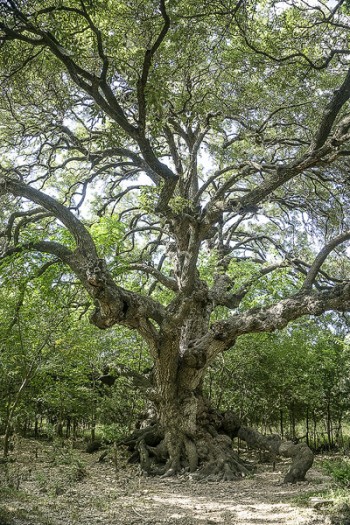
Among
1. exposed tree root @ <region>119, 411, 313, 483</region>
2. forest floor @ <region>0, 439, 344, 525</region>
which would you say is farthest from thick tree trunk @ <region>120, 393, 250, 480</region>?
forest floor @ <region>0, 439, 344, 525</region>

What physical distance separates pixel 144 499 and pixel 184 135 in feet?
24.6

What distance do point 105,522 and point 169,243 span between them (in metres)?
7.12

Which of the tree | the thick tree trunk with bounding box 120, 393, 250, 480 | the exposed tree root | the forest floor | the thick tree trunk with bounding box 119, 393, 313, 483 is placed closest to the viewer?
A: the forest floor

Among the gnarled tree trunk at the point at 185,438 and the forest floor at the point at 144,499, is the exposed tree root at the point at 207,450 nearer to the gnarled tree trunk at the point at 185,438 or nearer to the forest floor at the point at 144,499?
the gnarled tree trunk at the point at 185,438

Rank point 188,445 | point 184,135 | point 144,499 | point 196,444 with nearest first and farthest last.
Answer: point 144,499, point 188,445, point 196,444, point 184,135

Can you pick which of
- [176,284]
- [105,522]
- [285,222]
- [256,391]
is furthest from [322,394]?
[105,522]

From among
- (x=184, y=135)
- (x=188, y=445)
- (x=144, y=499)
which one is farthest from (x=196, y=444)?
(x=184, y=135)

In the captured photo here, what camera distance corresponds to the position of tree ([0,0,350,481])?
6.05 metres

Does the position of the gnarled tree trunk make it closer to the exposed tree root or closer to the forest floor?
the exposed tree root

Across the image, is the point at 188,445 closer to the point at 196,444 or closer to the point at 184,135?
the point at 196,444

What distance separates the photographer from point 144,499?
19.4 feet

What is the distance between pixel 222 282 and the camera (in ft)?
31.7

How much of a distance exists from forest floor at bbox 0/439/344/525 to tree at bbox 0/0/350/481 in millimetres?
775

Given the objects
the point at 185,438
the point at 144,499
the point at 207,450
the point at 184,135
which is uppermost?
the point at 184,135
